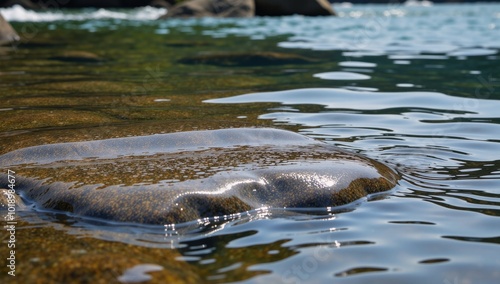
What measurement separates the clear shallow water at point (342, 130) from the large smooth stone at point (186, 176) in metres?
0.11

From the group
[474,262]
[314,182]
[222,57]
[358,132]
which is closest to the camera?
[474,262]

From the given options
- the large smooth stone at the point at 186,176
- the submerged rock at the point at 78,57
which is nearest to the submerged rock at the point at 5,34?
the submerged rock at the point at 78,57

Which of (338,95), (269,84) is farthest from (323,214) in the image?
(269,84)

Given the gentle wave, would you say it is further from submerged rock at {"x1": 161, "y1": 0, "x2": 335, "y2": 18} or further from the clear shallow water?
the clear shallow water

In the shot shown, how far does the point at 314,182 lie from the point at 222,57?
23.6 ft

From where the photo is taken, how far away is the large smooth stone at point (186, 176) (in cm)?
338

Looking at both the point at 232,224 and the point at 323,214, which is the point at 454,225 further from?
the point at 232,224

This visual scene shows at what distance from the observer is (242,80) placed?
830cm

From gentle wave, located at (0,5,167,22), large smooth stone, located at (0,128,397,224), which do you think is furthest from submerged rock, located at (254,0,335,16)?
large smooth stone, located at (0,128,397,224)

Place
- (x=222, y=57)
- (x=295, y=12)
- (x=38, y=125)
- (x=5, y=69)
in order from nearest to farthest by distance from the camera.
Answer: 1. (x=38, y=125)
2. (x=5, y=69)
3. (x=222, y=57)
4. (x=295, y=12)

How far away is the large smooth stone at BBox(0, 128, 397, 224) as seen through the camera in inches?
133

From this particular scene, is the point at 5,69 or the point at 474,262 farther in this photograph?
the point at 5,69

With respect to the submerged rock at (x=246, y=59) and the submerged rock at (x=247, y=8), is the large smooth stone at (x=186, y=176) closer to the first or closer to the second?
the submerged rock at (x=246, y=59)

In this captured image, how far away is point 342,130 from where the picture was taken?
5.55 meters
